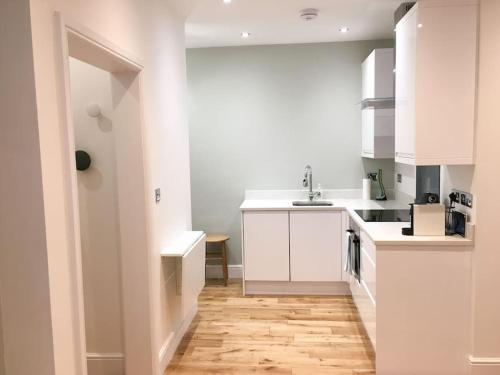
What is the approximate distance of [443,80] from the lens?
2629mm

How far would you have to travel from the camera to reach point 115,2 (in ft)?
7.33

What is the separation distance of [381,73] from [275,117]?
1276 millimetres

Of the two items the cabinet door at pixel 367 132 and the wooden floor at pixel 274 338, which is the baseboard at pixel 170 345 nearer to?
the wooden floor at pixel 274 338

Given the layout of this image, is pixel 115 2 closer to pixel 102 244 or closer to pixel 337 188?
pixel 102 244

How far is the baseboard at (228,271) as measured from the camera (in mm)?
5047

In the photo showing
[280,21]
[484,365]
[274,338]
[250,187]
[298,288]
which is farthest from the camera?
[250,187]

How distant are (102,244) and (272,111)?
2700 mm

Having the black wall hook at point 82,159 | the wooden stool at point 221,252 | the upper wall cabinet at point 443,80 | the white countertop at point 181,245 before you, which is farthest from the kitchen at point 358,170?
the black wall hook at point 82,159

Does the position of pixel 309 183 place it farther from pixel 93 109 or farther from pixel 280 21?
pixel 93 109

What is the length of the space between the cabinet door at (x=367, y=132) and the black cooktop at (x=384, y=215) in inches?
28.4

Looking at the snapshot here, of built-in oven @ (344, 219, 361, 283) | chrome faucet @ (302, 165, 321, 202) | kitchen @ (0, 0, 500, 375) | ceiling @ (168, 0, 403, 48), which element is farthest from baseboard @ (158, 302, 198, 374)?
ceiling @ (168, 0, 403, 48)

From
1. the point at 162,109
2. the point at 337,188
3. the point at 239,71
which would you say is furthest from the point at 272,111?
the point at 162,109

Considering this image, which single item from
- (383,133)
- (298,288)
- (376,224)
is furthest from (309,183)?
(376,224)

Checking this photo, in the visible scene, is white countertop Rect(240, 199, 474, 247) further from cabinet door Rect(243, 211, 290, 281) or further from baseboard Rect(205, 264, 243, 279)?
baseboard Rect(205, 264, 243, 279)
